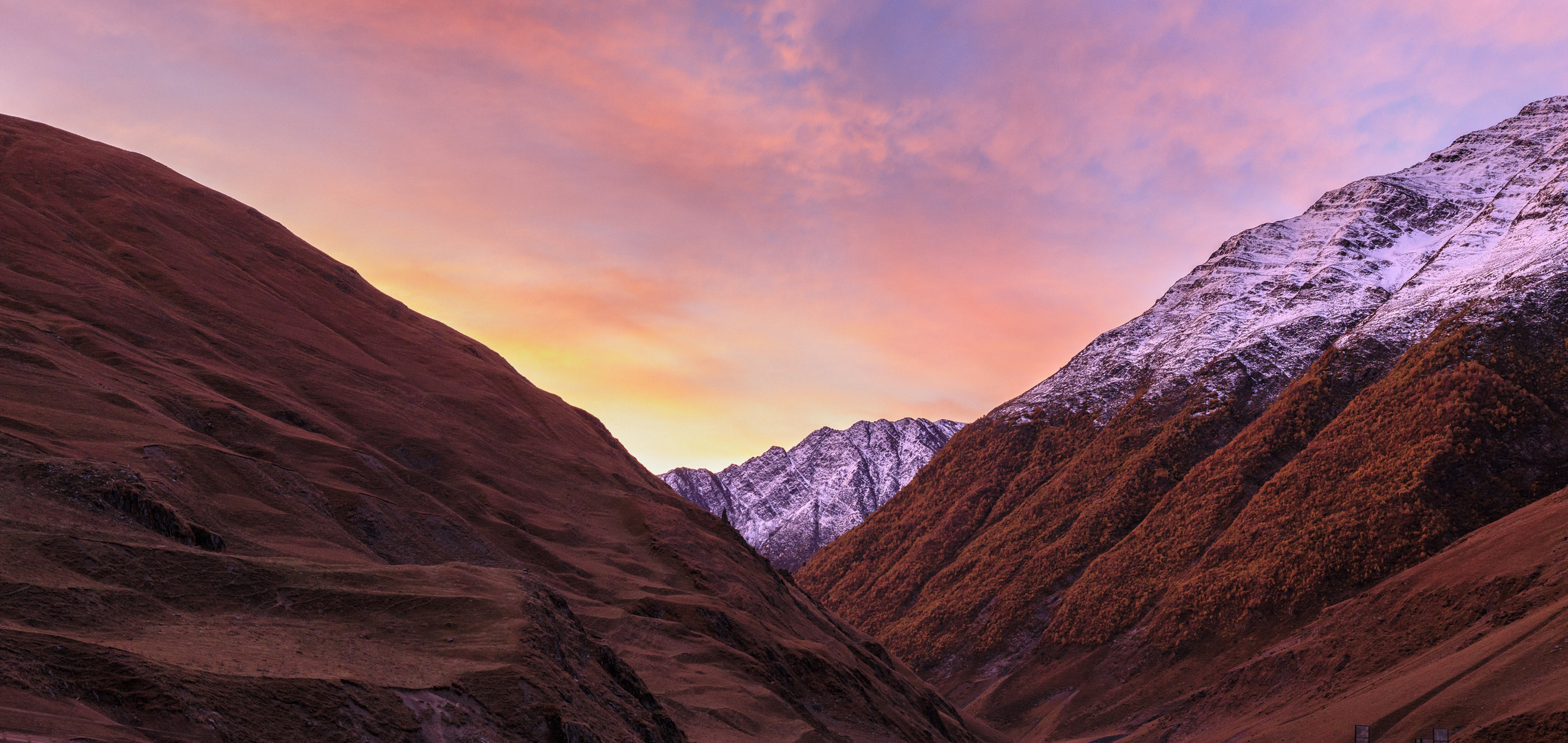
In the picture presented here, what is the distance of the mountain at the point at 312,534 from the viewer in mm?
33281

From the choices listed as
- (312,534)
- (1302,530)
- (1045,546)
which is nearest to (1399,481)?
(1302,530)

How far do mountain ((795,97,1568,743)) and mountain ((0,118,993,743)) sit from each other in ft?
93.6

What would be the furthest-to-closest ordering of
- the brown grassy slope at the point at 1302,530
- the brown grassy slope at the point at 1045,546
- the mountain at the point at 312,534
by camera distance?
the brown grassy slope at the point at 1045,546, the brown grassy slope at the point at 1302,530, the mountain at the point at 312,534

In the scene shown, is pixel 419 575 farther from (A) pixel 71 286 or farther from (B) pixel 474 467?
(A) pixel 71 286

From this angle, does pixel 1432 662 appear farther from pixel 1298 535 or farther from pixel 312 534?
pixel 312 534

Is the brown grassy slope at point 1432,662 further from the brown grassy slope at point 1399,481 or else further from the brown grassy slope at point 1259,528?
the brown grassy slope at point 1259,528

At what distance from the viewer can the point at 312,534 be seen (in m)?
60.6

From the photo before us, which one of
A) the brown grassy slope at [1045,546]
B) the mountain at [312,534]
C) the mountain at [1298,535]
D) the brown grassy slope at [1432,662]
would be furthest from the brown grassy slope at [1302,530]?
the mountain at [312,534]

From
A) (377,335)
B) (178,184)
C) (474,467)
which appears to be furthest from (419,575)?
(178,184)

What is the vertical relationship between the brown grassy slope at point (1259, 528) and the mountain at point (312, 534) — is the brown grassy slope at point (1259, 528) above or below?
below

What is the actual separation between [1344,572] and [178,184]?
16099 centimetres

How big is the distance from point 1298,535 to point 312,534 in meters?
125

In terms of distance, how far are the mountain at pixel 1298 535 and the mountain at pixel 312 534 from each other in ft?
93.6

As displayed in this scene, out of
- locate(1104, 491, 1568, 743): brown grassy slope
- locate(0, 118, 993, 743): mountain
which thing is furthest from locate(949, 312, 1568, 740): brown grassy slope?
locate(0, 118, 993, 743): mountain
